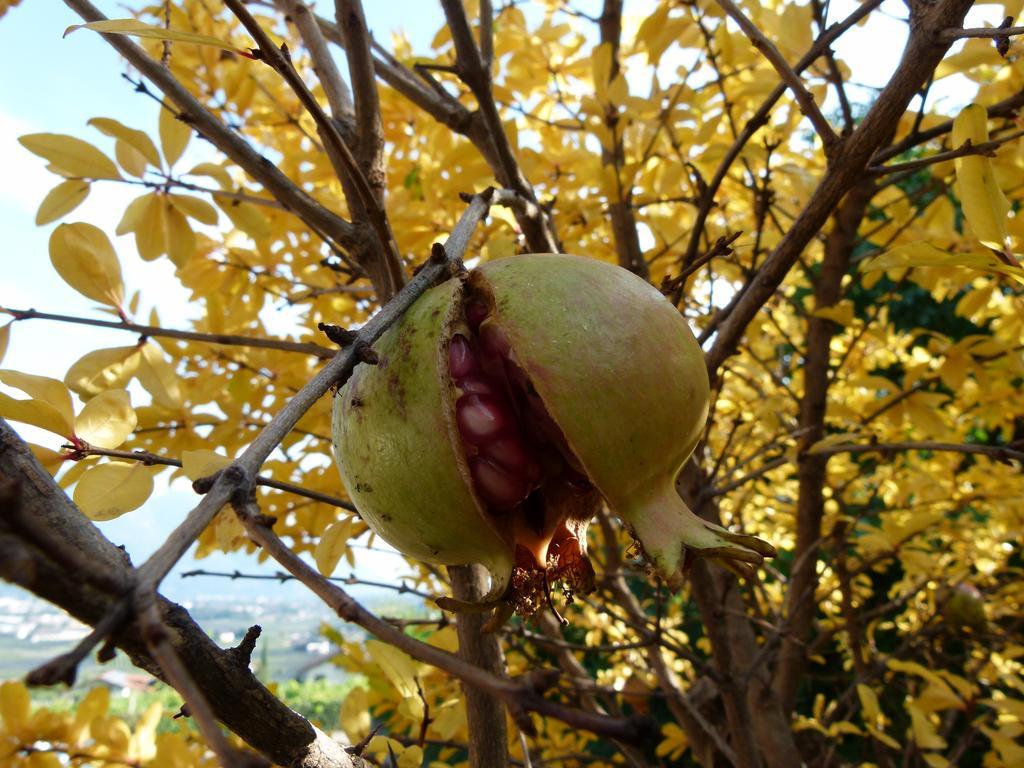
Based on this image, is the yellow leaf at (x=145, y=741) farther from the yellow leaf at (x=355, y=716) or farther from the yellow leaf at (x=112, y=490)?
the yellow leaf at (x=112, y=490)

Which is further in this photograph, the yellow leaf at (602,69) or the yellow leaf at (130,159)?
the yellow leaf at (602,69)

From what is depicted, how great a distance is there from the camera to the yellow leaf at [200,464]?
90 centimetres

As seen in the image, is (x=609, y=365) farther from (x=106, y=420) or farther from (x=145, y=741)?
(x=145, y=741)

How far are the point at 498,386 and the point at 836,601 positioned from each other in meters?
3.40

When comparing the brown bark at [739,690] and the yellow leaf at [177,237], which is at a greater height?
the yellow leaf at [177,237]

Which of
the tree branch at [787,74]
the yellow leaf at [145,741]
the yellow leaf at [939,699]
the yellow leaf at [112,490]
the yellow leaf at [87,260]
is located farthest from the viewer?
the yellow leaf at [939,699]

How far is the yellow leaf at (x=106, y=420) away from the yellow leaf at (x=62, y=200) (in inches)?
17.7

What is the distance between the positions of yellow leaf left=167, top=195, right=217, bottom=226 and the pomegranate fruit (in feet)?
2.36

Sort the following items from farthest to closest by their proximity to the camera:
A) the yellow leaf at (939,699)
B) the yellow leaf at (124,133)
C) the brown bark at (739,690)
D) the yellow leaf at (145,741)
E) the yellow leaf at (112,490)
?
1. the yellow leaf at (939,699)
2. the brown bark at (739,690)
3. the yellow leaf at (145,741)
4. the yellow leaf at (124,133)
5. the yellow leaf at (112,490)

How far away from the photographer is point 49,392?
0.91 m

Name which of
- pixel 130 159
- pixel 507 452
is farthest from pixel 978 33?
pixel 130 159

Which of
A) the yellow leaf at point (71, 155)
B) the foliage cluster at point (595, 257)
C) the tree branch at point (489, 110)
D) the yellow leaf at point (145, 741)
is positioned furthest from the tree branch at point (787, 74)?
the yellow leaf at point (145, 741)

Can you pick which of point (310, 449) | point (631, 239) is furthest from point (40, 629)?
point (631, 239)

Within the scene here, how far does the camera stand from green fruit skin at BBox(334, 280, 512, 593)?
63cm
